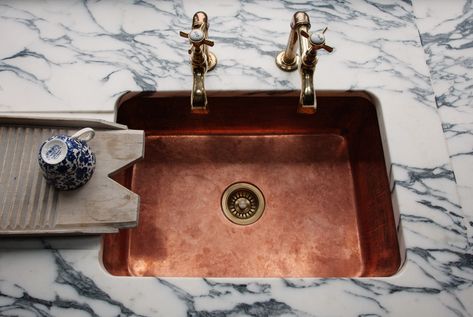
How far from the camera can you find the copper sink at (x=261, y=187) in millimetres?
896

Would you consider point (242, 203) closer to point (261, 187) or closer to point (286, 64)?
point (261, 187)

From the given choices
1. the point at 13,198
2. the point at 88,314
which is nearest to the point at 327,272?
the point at 88,314

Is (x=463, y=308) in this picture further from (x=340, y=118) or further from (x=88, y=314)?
(x=88, y=314)

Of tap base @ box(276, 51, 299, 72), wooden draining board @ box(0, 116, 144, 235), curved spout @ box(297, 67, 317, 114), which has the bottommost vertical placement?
Answer: wooden draining board @ box(0, 116, 144, 235)

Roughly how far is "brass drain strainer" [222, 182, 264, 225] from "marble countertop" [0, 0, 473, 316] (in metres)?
0.25

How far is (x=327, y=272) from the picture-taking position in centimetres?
90

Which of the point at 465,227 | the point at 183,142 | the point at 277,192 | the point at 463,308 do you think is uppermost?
the point at 183,142

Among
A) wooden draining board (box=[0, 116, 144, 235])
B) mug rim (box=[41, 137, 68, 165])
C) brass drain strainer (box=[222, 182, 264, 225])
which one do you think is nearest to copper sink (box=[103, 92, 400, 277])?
brass drain strainer (box=[222, 182, 264, 225])

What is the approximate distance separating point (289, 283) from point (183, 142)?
46 cm

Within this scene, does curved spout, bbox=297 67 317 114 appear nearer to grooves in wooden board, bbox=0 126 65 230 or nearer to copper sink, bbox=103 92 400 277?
copper sink, bbox=103 92 400 277

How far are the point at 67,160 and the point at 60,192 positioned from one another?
0.10 metres

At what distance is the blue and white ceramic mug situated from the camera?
68 cm

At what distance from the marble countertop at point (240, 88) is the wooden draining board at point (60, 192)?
1.8 inches

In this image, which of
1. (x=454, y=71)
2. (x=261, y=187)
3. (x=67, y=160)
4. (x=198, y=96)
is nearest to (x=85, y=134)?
(x=67, y=160)
